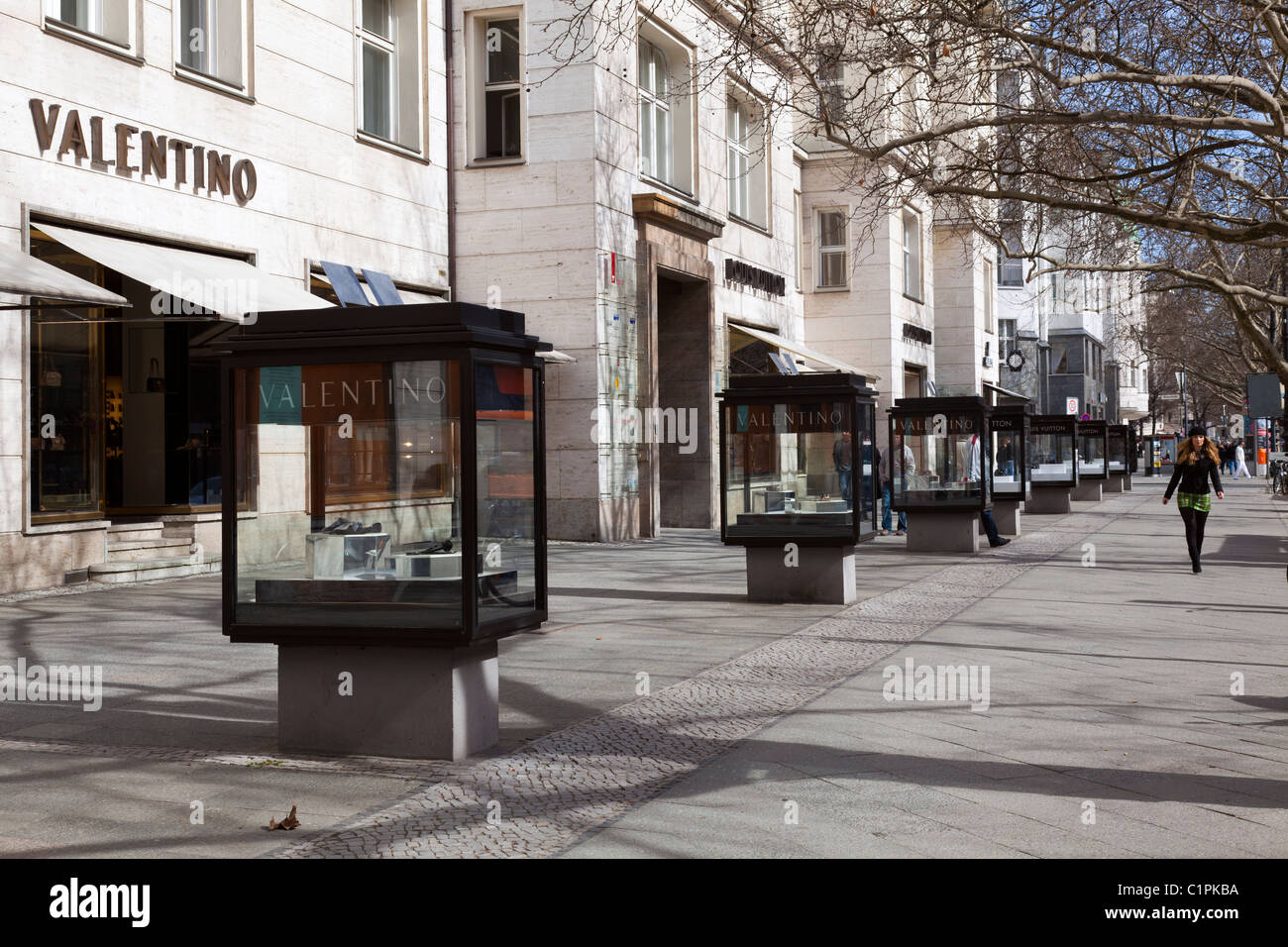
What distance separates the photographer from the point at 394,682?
21.3ft

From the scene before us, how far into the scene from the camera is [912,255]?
137ft

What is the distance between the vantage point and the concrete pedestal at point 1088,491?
124 ft

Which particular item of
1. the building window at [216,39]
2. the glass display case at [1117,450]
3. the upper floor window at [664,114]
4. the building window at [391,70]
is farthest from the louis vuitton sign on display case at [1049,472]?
the building window at [216,39]

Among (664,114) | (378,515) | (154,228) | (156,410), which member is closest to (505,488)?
(378,515)

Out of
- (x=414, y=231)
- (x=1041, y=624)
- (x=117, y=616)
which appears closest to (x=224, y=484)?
(x=117, y=616)

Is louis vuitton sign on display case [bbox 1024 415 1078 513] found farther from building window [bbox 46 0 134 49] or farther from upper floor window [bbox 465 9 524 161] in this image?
building window [bbox 46 0 134 49]

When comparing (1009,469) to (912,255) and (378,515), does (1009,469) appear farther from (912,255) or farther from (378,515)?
(912,255)

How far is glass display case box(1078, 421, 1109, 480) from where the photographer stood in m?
37.0

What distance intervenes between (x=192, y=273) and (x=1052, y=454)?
22412 millimetres

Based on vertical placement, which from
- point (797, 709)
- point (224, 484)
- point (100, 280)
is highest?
point (100, 280)

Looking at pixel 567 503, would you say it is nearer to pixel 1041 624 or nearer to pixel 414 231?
pixel 414 231

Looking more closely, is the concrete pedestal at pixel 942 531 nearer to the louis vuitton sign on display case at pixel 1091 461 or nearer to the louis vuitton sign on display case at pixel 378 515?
the louis vuitton sign on display case at pixel 378 515

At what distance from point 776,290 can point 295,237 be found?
14.8m

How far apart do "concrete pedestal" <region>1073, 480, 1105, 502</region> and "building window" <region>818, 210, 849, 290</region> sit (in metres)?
8.96
